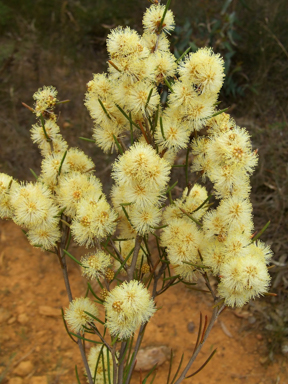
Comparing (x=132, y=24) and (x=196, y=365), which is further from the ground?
(x=132, y=24)

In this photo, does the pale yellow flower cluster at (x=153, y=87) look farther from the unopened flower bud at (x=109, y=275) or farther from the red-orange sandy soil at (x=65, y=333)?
the red-orange sandy soil at (x=65, y=333)

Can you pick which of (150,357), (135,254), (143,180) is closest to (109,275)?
(135,254)

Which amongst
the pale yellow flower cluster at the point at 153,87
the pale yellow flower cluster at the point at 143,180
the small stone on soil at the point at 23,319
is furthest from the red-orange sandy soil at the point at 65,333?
the pale yellow flower cluster at the point at 153,87

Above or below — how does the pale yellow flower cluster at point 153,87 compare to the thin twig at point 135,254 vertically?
above

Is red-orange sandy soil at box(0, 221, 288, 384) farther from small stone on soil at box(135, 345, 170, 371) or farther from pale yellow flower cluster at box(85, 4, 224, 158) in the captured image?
pale yellow flower cluster at box(85, 4, 224, 158)

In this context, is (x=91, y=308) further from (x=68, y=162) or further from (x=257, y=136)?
(x=257, y=136)

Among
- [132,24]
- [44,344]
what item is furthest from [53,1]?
[44,344]

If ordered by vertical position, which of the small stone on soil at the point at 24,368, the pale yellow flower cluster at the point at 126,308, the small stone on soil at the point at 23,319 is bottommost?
the pale yellow flower cluster at the point at 126,308

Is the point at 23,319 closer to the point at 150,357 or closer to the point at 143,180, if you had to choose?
the point at 150,357
